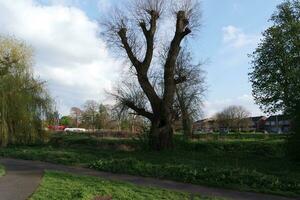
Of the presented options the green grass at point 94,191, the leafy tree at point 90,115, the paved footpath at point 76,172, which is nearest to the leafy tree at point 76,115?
the leafy tree at point 90,115

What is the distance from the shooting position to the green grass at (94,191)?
12328 mm

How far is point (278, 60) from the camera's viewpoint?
136 feet

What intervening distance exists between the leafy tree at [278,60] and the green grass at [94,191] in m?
27.1

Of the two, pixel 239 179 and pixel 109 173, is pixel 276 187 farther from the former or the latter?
pixel 109 173

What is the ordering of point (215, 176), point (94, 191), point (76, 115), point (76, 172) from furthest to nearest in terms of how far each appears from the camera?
1. point (76, 115)
2. point (76, 172)
3. point (215, 176)
4. point (94, 191)

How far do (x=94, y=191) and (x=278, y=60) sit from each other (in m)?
32.1

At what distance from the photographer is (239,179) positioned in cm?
1602

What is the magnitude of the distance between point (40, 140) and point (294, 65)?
22.5 metres

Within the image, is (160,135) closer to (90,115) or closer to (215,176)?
(215,176)

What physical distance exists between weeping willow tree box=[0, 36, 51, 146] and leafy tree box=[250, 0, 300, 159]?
1967cm

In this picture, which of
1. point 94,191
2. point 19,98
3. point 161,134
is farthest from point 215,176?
point 19,98

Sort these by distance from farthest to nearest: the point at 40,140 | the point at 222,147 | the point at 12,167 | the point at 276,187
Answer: the point at 40,140, the point at 222,147, the point at 12,167, the point at 276,187

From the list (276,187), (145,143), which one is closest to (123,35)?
(145,143)

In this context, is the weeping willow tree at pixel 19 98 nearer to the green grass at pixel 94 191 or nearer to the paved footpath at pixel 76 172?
the paved footpath at pixel 76 172
